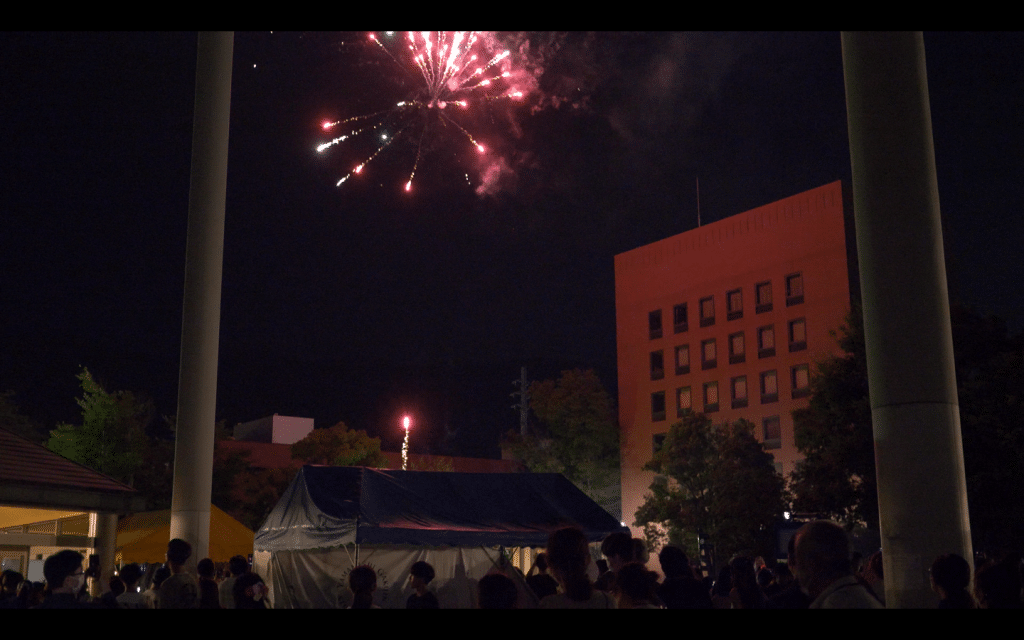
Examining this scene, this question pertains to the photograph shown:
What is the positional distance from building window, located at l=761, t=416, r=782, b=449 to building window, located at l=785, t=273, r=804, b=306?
6.12 metres

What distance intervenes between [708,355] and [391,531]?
134ft

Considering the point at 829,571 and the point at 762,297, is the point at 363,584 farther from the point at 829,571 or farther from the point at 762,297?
the point at 762,297

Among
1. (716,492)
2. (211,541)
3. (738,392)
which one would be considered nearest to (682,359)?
(738,392)

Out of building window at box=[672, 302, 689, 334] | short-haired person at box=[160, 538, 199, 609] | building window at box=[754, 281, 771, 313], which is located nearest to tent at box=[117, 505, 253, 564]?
short-haired person at box=[160, 538, 199, 609]

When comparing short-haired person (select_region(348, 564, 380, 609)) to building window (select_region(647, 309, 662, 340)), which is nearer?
short-haired person (select_region(348, 564, 380, 609))

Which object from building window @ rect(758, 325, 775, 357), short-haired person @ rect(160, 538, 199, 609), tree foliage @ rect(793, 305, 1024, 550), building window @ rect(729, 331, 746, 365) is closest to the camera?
short-haired person @ rect(160, 538, 199, 609)

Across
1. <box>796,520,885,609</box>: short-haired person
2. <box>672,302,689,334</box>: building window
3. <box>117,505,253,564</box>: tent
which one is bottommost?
<box>796,520,885,609</box>: short-haired person

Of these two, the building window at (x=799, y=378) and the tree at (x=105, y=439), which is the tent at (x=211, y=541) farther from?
the building window at (x=799, y=378)

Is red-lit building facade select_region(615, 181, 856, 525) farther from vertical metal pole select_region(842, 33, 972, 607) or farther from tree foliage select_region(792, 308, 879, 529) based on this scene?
vertical metal pole select_region(842, 33, 972, 607)

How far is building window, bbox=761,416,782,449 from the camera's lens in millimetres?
49781

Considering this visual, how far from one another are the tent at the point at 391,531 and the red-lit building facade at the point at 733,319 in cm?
3145

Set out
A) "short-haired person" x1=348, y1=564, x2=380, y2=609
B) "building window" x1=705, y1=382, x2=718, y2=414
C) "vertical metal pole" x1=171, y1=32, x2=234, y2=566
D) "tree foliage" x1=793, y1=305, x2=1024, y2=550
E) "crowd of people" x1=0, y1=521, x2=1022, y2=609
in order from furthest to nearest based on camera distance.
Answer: "building window" x1=705, y1=382, x2=718, y2=414 → "tree foliage" x1=793, y1=305, x2=1024, y2=550 → "vertical metal pole" x1=171, y1=32, x2=234, y2=566 → "short-haired person" x1=348, y1=564, x2=380, y2=609 → "crowd of people" x1=0, y1=521, x2=1022, y2=609

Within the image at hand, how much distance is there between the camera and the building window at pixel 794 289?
163 feet

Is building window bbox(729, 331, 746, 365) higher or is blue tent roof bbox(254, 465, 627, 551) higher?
building window bbox(729, 331, 746, 365)
